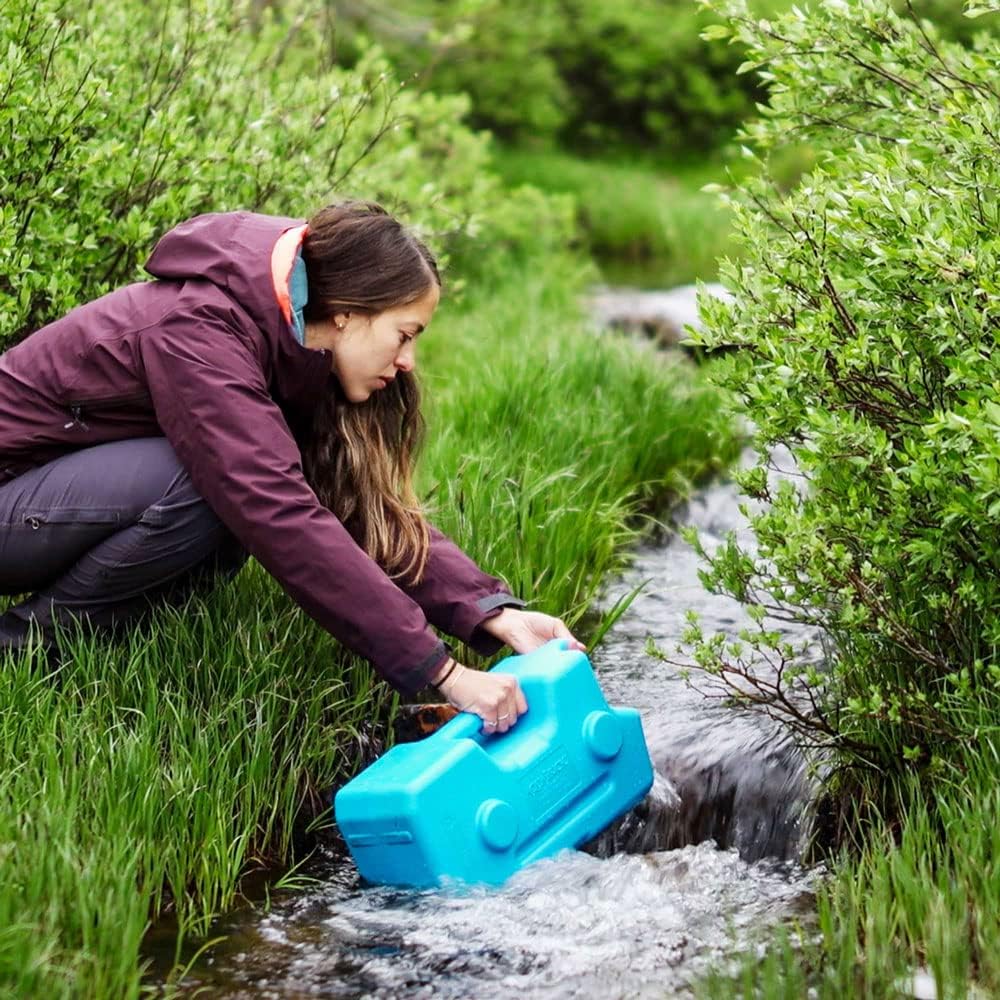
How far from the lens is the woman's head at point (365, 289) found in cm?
293

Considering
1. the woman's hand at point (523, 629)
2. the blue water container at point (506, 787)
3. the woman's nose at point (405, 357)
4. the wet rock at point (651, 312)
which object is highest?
the woman's nose at point (405, 357)

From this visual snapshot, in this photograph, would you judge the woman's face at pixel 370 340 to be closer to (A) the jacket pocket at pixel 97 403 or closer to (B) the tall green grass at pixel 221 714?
(A) the jacket pocket at pixel 97 403

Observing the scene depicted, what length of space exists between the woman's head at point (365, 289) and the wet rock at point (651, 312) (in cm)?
424

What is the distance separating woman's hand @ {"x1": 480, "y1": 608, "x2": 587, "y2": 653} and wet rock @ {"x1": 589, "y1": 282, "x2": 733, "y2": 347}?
4.20 metres

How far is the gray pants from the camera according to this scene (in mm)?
2957

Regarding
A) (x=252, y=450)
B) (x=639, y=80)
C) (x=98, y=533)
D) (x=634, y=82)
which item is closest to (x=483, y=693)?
(x=252, y=450)

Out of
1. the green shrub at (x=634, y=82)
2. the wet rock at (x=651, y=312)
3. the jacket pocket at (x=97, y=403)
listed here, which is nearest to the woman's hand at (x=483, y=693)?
the jacket pocket at (x=97, y=403)

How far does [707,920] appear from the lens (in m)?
2.57

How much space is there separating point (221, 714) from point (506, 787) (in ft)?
1.97

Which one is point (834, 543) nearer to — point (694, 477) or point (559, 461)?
point (559, 461)

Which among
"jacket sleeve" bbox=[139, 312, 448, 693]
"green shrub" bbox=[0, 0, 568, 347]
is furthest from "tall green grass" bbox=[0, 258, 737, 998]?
"green shrub" bbox=[0, 0, 568, 347]

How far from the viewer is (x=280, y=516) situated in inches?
108

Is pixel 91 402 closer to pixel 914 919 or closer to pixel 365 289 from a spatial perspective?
pixel 365 289

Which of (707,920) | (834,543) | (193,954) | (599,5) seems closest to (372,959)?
(193,954)
